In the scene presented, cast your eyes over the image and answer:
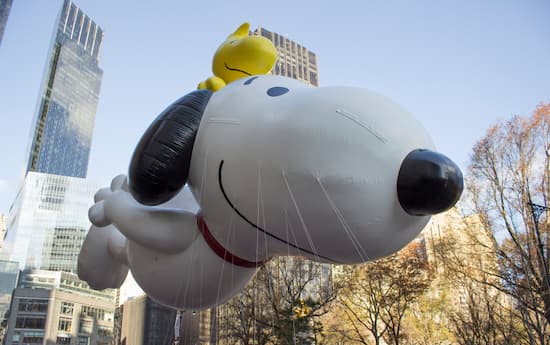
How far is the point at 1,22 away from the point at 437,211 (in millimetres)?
112886

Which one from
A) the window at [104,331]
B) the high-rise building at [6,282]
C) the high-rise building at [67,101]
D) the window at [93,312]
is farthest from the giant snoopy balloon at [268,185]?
the high-rise building at [67,101]

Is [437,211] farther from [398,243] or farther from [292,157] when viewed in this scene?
[292,157]

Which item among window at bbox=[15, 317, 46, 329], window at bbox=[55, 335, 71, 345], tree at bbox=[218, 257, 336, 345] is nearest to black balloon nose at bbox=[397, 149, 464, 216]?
tree at bbox=[218, 257, 336, 345]

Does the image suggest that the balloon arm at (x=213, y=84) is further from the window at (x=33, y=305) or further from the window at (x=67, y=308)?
the window at (x=67, y=308)

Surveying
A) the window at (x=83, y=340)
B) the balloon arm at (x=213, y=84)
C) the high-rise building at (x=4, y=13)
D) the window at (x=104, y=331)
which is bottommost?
the window at (x=83, y=340)

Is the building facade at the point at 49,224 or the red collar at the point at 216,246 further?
the building facade at the point at 49,224

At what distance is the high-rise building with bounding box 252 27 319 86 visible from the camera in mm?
79625

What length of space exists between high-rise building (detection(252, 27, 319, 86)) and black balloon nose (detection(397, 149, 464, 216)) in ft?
250

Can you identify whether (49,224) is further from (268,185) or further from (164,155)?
(268,185)

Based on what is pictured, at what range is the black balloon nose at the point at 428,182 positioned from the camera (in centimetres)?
282

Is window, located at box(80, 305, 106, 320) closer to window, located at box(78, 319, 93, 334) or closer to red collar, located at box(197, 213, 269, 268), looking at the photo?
window, located at box(78, 319, 93, 334)

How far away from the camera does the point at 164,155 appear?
3.63m

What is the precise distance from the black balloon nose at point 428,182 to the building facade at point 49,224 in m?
69.5

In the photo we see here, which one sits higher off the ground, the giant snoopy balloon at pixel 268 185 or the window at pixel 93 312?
the window at pixel 93 312
